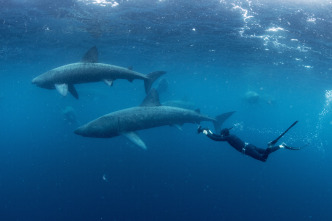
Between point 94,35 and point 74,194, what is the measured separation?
1334 cm

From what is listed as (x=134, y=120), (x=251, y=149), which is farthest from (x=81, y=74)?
(x=251, y=149)

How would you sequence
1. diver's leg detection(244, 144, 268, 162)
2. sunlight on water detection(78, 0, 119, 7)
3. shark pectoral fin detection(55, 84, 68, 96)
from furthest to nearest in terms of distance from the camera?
1. sunlight on water detection(78, 0, 119, 7)
2. diver's leg detection(244, 144, 268, 162)
3. shark pectoral fin detection(55, 84, 68, 96)

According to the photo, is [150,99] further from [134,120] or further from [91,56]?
[91,56]

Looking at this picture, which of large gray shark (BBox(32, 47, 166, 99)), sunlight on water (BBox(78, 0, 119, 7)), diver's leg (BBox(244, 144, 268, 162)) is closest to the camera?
diver's leg (BBox(244, 144, 268, 162))

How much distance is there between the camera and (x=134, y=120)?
885cm

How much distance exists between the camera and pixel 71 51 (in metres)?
25.5

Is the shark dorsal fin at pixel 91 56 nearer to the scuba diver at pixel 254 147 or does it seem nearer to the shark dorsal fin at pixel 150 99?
the shark dorsal fin at pixel 150 99

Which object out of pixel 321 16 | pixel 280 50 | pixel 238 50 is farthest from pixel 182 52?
pixel 321 16

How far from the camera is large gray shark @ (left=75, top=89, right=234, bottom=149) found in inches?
331

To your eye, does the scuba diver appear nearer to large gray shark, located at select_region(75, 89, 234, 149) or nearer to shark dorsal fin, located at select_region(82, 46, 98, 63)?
large gray shark, located at select_region(75, 89, 234, 149)

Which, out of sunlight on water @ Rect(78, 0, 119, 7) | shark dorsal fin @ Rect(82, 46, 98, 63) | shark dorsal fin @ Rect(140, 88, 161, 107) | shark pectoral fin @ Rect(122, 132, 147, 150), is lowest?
shark pectoral fin @ Rect(122, 132, 147, 150)

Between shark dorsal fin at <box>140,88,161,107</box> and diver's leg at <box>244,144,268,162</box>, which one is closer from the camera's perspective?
diver's leg at <box>244,144,268,162</box>

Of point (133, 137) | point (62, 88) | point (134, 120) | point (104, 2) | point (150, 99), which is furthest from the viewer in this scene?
point (104, 2)

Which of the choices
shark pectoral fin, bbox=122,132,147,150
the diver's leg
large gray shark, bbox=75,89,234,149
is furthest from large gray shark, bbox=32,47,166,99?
the diver's leg
